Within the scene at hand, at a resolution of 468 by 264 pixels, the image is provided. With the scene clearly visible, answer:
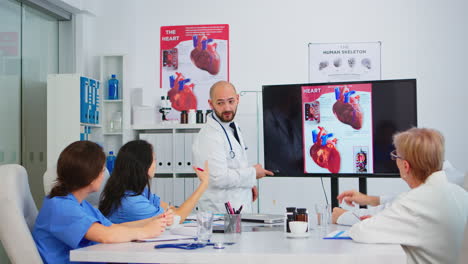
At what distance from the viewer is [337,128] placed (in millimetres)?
3768

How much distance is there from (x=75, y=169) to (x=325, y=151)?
2029 millimetres

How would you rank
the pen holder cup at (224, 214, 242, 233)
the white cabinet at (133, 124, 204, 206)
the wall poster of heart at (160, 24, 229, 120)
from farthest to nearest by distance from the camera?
the wall poster of heart at (160, 24, 229, 120) → the white cabinet at (133, 124, 204, 206) → the pen holder cup at (224, 214, 242, 233)

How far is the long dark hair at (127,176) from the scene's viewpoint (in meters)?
2.60

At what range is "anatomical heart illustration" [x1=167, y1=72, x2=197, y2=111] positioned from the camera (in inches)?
220

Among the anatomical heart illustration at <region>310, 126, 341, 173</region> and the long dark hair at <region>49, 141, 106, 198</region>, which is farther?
the anatomical heart illustration at <region>310, 126, 341, 173</region>

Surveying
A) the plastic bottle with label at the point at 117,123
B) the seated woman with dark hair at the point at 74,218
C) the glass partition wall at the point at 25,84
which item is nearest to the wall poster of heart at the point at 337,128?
the seated woman with dark hair at the point at 74,218

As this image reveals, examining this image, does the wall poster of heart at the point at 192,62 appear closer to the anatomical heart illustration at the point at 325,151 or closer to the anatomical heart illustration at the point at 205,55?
the anatomical heart illustration at the point at 205,55

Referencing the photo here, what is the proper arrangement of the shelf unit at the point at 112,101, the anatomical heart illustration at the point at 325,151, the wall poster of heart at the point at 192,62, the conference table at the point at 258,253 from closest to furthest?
the conference table at the point at 258,253
the anatomical heart illustration at the point at 325,151
the shelf unit at the point at 112,101
the wall poster of heart at the point at 192,62

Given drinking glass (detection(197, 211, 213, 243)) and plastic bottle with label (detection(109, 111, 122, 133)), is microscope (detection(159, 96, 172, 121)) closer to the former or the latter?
plastic bottle with label (detection(109, 111, 122, 133))

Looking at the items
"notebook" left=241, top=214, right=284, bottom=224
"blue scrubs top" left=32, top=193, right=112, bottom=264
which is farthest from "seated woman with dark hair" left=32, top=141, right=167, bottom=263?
"notebook" left=241, top=214, right=284, bottom=224

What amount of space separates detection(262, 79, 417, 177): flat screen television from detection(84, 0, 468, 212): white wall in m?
1.51

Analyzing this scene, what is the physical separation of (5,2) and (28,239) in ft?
11.0

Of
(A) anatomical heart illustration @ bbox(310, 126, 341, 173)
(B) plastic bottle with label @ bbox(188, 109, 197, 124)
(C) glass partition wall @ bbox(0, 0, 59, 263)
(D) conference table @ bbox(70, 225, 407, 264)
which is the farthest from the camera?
(B) plastic bottle with label @ bbox(188, 109, 197, 124)

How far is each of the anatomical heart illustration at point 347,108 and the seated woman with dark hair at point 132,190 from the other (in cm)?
137
